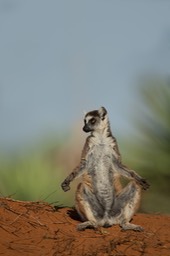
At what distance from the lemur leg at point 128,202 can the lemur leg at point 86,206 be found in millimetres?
385

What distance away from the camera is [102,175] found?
10.3m

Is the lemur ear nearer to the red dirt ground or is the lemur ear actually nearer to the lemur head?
the lemur head

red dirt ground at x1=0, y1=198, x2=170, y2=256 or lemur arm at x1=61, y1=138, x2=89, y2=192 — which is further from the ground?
lemur arm at x1=61, y1=138, x2=89, y2=192

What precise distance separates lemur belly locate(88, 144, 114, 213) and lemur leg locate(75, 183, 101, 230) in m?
0.17

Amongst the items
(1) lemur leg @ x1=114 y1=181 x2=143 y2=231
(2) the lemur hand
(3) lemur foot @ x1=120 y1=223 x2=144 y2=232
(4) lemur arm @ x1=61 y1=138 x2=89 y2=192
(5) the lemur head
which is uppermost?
(5) the lemur head

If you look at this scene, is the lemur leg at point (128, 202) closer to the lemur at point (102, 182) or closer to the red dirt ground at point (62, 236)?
the lemur at point (102, 182)

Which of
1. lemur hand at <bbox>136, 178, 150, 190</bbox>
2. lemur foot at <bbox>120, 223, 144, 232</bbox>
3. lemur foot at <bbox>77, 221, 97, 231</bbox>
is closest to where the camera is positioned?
lemur foot at <bbox>77, 221, 97, 231</bbox>

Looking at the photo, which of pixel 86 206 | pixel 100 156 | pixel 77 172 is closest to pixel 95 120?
pixel 100 156

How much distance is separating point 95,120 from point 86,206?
1492mm

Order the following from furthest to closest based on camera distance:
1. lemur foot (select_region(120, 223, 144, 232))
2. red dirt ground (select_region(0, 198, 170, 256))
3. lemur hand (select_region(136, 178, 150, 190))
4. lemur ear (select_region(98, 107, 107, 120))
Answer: lemur ear (select_region(98, 107, 107, 120)) < lemur hand (select_region(136, 178, 150, 190)) < lemur foot (select_region(120, 223, 144, 232)) < red dirt ground (select_region(0, 198, 170, 256))

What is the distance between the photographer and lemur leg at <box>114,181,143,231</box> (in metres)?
10.1

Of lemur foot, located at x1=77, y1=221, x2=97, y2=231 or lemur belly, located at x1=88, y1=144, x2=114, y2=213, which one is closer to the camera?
lemur foot, located at x1=77, y1=221, x2=97, y2=231

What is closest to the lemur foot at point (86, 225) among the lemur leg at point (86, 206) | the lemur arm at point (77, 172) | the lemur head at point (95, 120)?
the lemur leg at point (86, 206)

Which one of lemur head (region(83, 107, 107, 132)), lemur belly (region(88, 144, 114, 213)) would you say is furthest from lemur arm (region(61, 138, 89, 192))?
lemur head (region(83, 107, 107, 132))
